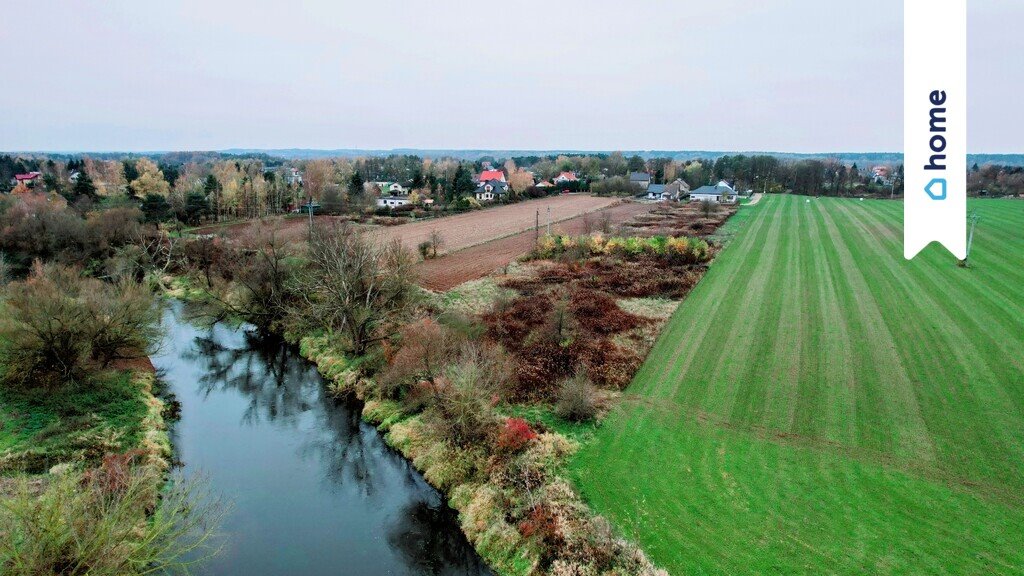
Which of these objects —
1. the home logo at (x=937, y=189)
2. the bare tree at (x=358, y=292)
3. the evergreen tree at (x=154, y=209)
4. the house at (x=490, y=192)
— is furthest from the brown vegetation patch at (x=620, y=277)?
the house at (x=490, y=192)

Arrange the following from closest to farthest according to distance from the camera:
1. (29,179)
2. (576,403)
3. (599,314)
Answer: (576,403)
(599,314)
(29,179)

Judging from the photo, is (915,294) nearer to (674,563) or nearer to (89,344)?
(674,563)

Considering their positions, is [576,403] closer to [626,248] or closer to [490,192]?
[626,248]

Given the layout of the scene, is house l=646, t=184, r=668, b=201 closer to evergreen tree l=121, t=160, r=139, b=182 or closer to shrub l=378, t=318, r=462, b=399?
shrub l=378, t=318, r=462, b=399

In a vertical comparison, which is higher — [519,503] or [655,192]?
[655,192]

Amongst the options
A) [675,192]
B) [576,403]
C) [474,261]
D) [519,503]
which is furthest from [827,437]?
[675,192]

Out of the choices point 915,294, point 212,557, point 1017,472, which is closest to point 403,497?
point 212,557
